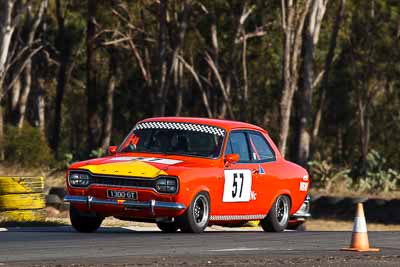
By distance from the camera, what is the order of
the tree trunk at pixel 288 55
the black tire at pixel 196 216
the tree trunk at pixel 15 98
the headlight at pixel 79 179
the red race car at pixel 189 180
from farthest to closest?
the tree trunk at pixel 15 98
the tree trunk at pixel 288 55
the headlight at pixel 79 179
the black tire at pixel 196 216
the red race car at pixel 189 180

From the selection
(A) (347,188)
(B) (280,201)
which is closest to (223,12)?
(A) (347,188)

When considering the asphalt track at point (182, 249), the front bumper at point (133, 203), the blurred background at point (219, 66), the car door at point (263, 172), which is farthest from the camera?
the blurred background at point (219, 66)

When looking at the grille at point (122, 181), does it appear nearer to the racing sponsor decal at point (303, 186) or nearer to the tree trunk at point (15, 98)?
the racing sponsor decal at point (303, 186)

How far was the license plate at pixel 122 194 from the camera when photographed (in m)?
14.2

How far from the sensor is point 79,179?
47.8 feet

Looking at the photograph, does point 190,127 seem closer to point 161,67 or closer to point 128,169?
point 128,169

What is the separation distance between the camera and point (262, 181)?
16.0m

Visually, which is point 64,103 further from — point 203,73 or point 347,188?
point 347,188

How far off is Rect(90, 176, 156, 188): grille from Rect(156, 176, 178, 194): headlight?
2.7 inches

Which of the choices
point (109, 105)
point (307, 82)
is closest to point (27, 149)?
point (307, 82)

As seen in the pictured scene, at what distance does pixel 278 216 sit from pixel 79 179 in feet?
10.7

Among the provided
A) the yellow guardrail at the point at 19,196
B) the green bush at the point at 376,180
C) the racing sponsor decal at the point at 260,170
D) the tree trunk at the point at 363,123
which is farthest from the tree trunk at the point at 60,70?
the racing sponsor decal at the point at 260,170

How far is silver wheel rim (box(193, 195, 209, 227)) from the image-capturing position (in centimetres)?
1456

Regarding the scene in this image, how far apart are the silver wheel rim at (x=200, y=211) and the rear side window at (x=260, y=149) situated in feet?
5.33
